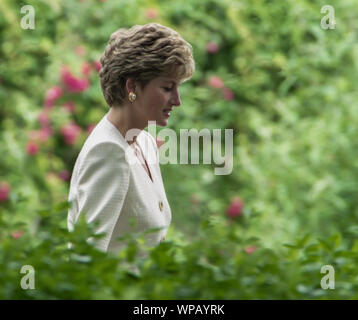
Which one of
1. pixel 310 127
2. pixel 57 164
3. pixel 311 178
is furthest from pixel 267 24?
pixel 57 164

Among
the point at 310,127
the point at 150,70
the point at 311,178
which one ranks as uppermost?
the point at 310,127

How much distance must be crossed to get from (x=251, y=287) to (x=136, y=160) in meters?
1.00

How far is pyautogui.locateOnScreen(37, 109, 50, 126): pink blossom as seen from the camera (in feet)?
17.9

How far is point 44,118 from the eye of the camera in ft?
17.9

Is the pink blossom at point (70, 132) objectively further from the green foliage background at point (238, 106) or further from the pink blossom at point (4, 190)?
the pink blossom at point (4, 190)

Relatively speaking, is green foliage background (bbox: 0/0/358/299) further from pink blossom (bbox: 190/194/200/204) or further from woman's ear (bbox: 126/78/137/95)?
woman's ear (bbox: 126/78/137/95)

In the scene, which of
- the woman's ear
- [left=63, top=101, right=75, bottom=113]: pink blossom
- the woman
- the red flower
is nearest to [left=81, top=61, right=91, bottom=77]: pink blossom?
[left=63, top=101, right=75, bottom=113]: pink blossom

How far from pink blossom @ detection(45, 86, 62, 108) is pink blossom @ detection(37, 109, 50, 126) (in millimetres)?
57

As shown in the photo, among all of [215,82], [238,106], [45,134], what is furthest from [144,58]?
[238,106]

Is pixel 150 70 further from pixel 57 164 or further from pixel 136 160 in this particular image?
pixel 57 164

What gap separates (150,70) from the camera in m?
2.42

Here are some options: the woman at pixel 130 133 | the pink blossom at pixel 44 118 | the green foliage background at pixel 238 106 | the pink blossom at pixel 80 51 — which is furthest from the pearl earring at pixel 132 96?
the pink blossom at pixel 80 51

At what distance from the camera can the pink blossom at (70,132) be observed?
5.48 meters
